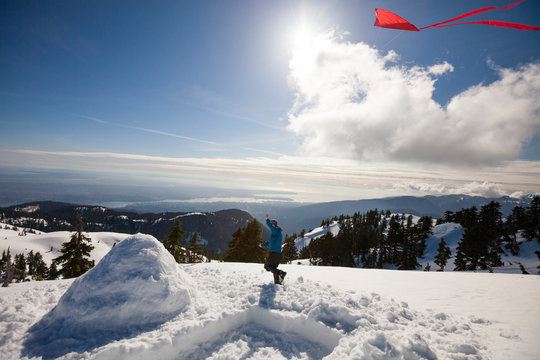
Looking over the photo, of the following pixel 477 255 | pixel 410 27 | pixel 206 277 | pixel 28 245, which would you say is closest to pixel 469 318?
pixel 410 27

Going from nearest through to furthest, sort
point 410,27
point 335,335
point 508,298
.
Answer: point 410,27
point 335,335
point 508,298

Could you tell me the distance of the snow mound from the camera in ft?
18.1

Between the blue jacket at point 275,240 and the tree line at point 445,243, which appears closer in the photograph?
the blue jacket at point 275,240

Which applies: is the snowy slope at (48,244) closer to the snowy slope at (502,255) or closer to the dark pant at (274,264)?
the snowy slope at (502,255)

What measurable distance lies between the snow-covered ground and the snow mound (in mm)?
27

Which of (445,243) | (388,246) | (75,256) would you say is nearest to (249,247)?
(75,256)

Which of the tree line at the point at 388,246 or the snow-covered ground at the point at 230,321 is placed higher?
the snow-covered ground at the point at 230,321

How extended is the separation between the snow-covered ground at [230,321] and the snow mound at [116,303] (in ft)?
0.09

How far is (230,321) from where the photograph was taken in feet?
22.0

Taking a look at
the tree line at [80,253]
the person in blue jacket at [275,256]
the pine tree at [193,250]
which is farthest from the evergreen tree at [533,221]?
the tree line at [80,253]

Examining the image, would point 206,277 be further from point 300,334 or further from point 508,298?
point 508,298

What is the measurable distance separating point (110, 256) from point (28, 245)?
208 meters

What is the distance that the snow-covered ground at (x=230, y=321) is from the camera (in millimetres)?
5180

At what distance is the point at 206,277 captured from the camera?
33.6ft
